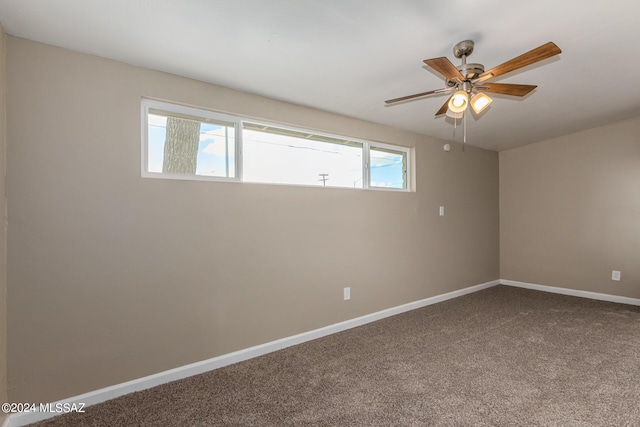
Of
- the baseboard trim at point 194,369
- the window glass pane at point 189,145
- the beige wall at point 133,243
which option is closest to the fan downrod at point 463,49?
the beige wall at point 133,243

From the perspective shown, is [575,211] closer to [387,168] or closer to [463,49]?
[387,168]

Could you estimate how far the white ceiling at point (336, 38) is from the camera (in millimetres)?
1681

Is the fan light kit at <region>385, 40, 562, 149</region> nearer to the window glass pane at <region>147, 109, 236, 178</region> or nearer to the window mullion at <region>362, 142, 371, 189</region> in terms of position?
the window mullion at <region>362, 142, 371, 189</region>

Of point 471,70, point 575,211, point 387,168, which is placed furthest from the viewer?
point 575,211

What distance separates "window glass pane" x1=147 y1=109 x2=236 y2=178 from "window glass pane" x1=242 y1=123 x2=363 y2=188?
16 centimetres

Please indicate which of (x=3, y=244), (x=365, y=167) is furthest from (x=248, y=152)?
(x=3, y=244)

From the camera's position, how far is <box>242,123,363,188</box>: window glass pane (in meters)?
2.81

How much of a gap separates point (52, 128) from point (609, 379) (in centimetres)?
407

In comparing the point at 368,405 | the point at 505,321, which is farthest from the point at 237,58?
the point at 505,321

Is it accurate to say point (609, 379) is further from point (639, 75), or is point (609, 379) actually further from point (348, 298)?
point (639, 75)

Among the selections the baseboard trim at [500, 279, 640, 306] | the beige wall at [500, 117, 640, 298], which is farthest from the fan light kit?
the baseboard trim at [500, 279, 640, 306]

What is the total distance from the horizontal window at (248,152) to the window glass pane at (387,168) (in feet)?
0.04

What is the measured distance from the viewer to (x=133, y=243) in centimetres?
217

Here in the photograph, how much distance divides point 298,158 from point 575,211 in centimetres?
418
